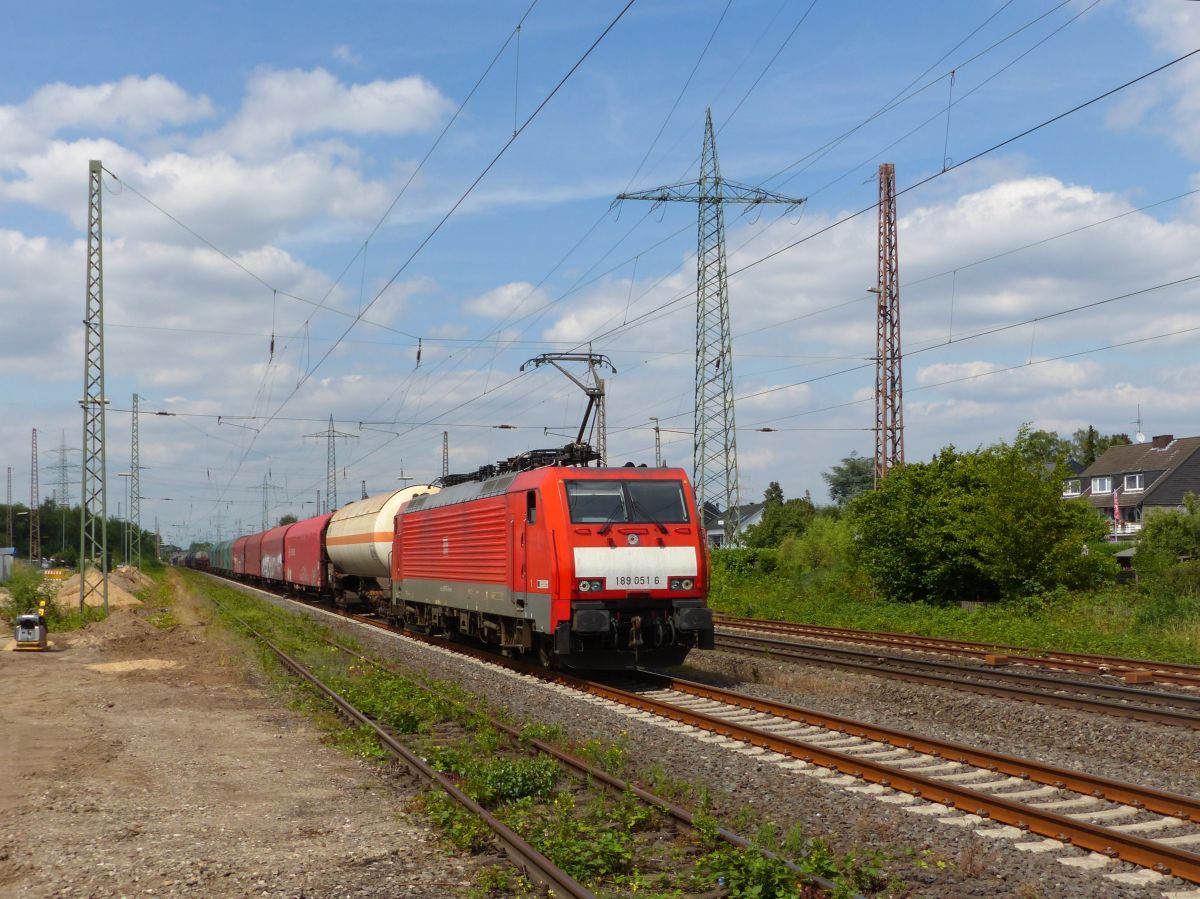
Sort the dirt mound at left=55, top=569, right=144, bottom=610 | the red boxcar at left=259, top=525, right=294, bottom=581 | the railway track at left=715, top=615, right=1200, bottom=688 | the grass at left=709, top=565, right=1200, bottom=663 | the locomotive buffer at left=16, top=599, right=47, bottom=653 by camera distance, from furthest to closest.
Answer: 1. the red boxcar at left=259, top=525, right=294, bottom=581
2. the dirt mound at left=55, top=569, right=144, bottom=610
3. the locomotive buffer at left=16, top=599, right=47, bottom=653
4. the grass at left=709, top=565, right=1200, bottom=663
5. the railway track at left=715, top=615, right=1200, bottom=688

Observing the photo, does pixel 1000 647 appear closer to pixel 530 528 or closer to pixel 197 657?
pixel 530 528

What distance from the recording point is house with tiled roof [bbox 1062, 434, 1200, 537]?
2820 inches

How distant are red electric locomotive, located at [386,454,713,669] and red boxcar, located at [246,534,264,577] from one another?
4362 centimetres

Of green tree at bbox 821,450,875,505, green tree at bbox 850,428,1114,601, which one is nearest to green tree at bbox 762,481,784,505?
green tree at bbox 821,450,875,505

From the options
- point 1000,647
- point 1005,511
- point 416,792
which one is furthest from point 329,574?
point 416,792

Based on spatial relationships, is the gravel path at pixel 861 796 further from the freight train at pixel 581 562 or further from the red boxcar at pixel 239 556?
the red boxcar at pixel 239 556

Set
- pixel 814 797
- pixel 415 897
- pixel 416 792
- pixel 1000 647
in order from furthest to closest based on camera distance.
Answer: pixel 1000 647 < pixel 416 792 < pixel 814 797 < pixel 415 897

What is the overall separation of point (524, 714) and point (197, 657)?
1144cm

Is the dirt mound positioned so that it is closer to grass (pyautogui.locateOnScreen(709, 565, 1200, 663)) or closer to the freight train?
the freight train

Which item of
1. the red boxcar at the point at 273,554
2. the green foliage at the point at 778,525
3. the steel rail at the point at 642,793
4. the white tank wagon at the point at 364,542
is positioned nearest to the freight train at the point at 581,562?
the steel rail at the point at 642,793

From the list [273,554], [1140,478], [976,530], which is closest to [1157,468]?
[1140,478]

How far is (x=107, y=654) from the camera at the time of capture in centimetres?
2330

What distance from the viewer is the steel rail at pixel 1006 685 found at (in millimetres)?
12523

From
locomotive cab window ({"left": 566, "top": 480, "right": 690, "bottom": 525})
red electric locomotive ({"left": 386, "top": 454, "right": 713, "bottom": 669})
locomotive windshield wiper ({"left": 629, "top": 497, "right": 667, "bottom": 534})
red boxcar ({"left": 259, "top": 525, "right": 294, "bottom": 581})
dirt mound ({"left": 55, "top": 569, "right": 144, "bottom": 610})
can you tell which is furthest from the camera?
red boxcar ({"left": 259, "top": 525, "right": 294, "bottom": 581})
